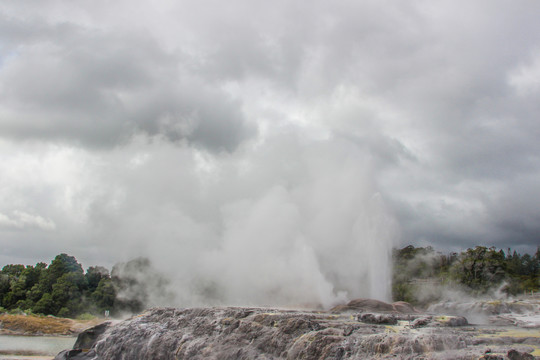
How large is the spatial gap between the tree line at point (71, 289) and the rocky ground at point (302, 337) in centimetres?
3973

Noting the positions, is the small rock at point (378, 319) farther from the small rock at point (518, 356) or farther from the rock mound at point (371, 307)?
the small rock at point (518, 356)

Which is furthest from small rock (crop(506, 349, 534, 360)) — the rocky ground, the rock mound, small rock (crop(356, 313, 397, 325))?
the rock mound

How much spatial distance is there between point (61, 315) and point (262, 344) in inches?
2446

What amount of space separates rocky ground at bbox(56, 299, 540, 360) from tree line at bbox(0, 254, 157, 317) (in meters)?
39.7

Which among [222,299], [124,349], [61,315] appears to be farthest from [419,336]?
[61,315]

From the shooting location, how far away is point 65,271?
80.1m

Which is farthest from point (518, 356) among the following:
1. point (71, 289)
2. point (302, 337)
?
point (71, 289)

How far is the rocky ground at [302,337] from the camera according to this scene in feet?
48.1

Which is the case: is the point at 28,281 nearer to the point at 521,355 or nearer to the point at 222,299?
the point at 222,299

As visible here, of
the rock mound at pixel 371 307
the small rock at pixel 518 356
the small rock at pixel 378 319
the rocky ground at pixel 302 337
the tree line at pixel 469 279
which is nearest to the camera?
the small rock at pixel 518 356

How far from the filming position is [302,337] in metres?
16.8

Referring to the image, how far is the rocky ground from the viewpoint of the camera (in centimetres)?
1466

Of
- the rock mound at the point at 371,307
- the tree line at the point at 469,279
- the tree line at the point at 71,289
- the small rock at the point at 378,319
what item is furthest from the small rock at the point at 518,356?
the tree line at the point at 71,289

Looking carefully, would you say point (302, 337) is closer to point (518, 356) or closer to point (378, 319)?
point (378, 319)
